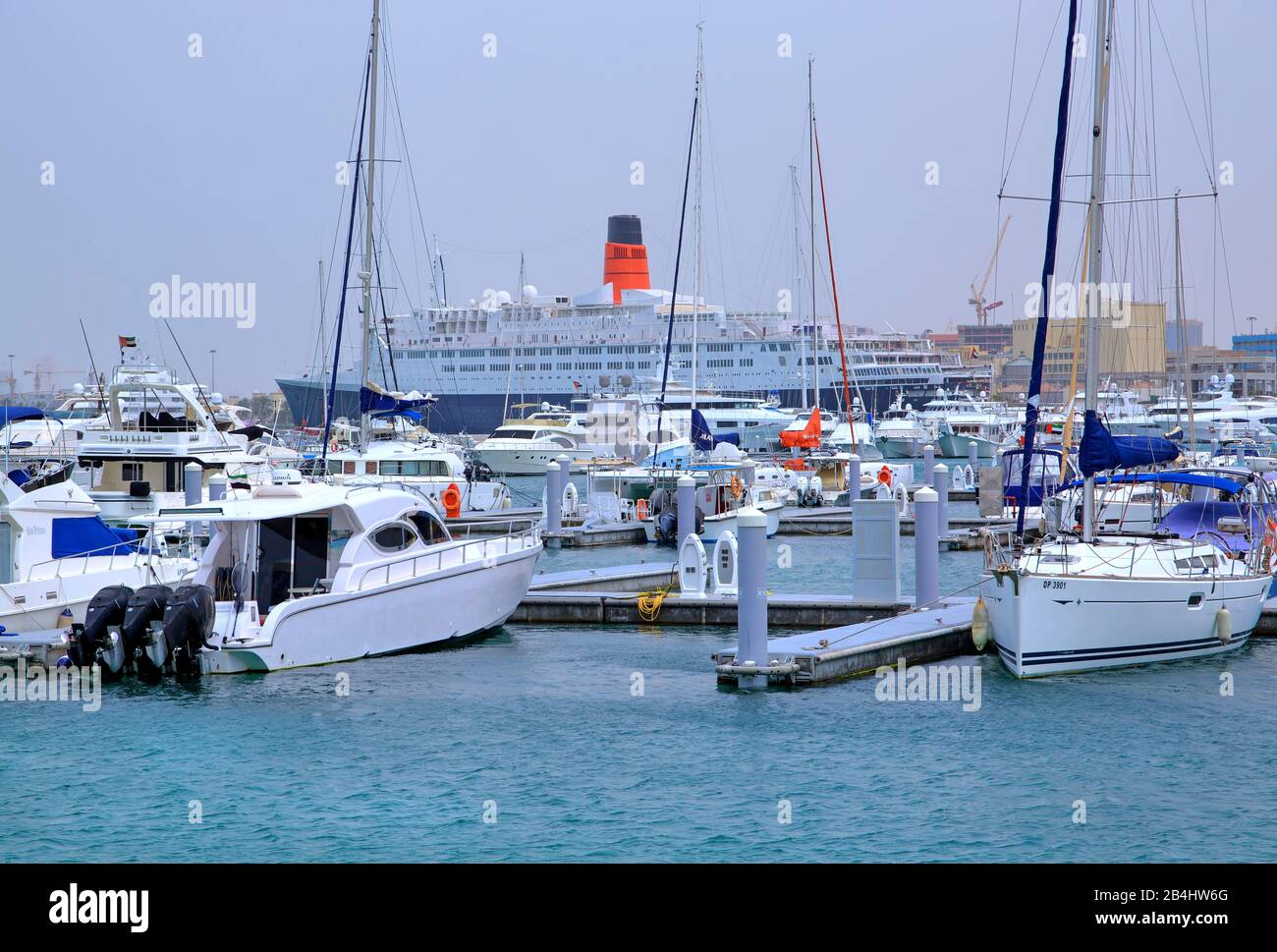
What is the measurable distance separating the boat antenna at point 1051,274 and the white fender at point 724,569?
4.82 metres

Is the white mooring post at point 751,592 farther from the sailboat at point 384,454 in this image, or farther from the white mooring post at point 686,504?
the sailboat at point 384,454

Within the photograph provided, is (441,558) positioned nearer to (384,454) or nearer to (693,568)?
(693,568)

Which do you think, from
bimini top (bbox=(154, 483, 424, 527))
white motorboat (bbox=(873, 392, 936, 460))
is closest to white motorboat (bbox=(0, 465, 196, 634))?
bimini top (bbox=(154, 483, 424, 527))

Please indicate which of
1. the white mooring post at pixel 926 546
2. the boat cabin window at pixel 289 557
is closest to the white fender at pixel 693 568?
the white mooring post at pixel 926 546

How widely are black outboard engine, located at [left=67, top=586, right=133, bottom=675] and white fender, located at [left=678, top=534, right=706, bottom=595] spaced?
876 cm

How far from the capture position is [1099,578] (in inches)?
693

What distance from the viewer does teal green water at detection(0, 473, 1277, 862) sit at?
40.2 feet

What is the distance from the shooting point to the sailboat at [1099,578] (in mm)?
17484

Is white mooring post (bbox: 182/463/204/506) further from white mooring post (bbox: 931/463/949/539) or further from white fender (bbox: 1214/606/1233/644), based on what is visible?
white fender (bbox: 1214/606/1233/644)

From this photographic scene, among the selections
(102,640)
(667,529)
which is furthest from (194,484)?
(102,640)

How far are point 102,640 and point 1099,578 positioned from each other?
11515mm
